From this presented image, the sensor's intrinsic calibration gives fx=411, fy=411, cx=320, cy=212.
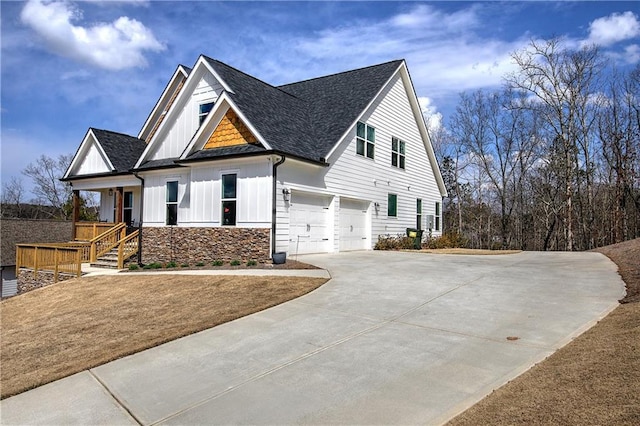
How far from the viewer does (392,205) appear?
20781 millimetres

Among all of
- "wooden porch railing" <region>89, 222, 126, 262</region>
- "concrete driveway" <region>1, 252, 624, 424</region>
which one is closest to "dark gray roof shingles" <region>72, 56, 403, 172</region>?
"wooden porch railing" <region>89, 222, 126, 262</region>

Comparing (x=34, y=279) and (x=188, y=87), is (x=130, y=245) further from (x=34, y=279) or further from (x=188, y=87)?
(x=188, y=87)

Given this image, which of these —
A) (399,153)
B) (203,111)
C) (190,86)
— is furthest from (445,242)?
(190,86)

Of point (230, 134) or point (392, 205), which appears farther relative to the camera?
point (392, 205)

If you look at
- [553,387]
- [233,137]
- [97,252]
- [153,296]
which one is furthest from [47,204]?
[553,387]

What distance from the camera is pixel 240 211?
1460 centimetres

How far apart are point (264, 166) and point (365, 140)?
6122 mm

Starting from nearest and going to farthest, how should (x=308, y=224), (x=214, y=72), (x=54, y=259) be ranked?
(x=54, y=259) < (x=308, y=224) < (x=214, y=72)

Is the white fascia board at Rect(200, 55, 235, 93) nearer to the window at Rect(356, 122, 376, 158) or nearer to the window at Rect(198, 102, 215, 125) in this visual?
the window at Rect(198, 102, 215, 125)

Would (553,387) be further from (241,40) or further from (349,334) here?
(241,40)

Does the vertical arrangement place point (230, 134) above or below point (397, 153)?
below

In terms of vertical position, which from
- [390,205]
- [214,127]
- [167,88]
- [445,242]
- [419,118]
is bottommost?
[445,242]

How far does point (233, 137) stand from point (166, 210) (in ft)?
16.9

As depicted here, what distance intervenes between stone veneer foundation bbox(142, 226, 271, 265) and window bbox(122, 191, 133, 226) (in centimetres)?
339
